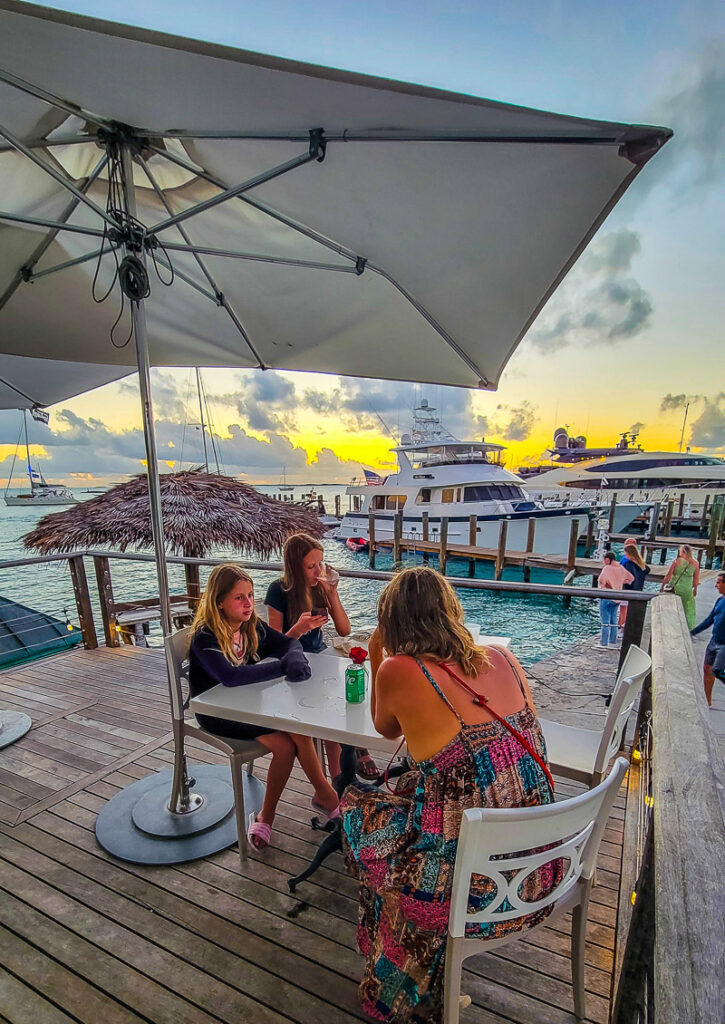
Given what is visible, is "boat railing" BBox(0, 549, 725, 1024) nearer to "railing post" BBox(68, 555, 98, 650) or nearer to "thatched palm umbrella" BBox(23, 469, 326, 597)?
"thatched palm umbrella" BBox(23, 469, 326, 597)

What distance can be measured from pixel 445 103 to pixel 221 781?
2.89 metres

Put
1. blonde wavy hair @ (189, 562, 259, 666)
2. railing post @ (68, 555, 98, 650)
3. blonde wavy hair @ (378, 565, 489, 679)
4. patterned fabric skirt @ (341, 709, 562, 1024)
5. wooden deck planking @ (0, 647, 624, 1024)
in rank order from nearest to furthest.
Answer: patterned fabric skirt @ (341, 709, 562, 1024), blonde wavy hair @ (378, 565, 489, 679), wooden deck planking @ (0, 647, 624, 1024), blonde wavy hair @ (189, 562, 259, 666), railing post @ (68, 555, 98, 650)

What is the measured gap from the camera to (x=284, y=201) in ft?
6.00

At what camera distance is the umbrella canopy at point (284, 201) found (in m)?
1.18

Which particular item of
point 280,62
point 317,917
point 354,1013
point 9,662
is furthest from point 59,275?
point 9,662

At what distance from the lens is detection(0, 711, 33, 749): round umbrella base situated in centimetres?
271

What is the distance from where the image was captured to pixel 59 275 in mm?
2223

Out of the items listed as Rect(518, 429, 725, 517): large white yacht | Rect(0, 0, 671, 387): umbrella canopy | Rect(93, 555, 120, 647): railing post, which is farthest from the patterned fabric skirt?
Rect(518, 429, 725, 517): large white yacht

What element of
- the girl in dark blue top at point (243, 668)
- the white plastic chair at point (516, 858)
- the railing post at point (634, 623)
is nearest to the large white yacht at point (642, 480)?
the railing post at point (634, 623)

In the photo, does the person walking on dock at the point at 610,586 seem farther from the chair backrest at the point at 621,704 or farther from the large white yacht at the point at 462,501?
the large white yacht at the point at 462,501

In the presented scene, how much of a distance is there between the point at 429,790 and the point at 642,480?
99.2ft

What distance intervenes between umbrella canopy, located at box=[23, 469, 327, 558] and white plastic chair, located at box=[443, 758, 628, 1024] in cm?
335

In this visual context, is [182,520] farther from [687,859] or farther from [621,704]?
[687,859]

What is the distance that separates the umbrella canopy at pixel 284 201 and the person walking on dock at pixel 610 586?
14.4 ft
